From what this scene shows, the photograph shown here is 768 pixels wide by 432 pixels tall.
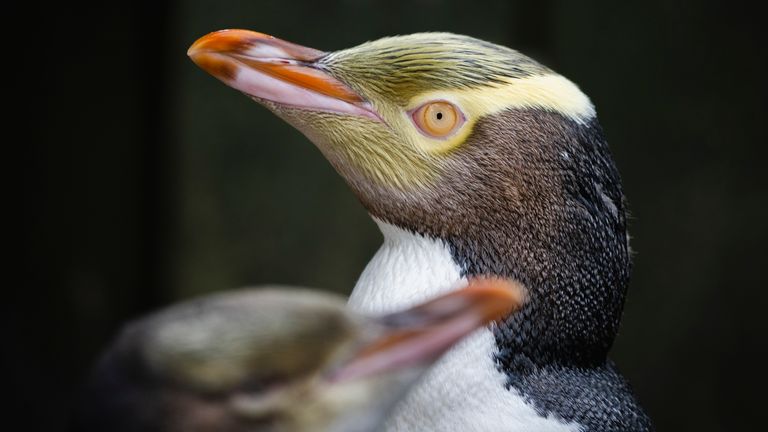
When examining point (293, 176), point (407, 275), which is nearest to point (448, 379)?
point (407, 275)

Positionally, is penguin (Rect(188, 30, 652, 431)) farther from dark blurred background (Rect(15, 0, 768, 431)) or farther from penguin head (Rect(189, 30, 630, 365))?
dark blurred background (Rect(15, 0, 768, 431))

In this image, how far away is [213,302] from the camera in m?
0.95

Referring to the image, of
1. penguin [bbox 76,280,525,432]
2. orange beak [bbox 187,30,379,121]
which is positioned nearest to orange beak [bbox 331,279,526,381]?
penguin [bbox 76,280,525,432]

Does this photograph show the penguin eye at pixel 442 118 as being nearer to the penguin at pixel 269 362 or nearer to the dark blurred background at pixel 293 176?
the penguin at pixel 269 362

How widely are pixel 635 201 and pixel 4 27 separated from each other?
5.80 feet

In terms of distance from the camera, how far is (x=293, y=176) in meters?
2.94

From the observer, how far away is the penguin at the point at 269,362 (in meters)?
0.92

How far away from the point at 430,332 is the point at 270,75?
1.54ft

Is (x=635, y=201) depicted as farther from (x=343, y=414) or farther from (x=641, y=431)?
(x=343, y=414)

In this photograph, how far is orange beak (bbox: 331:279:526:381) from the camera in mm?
972

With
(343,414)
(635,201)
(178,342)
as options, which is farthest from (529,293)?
(635,201)

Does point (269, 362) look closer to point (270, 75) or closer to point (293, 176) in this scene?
point (270, 75)

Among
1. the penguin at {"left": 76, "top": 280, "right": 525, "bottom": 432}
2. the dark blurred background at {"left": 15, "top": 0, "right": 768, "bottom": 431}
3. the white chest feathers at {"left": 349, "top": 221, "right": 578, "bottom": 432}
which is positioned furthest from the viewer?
the dark blurred background at {"left": 15, "top": 0, "right": 768, "bottom": 431}

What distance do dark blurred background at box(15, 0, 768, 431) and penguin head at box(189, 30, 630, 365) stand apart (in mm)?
1517
